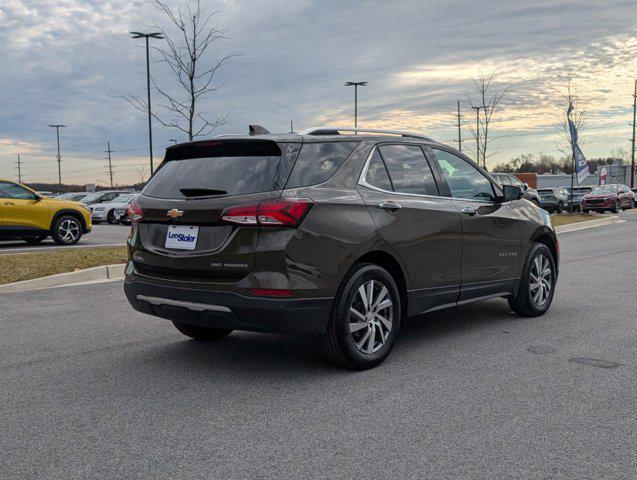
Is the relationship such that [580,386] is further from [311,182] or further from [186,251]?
[186,251]

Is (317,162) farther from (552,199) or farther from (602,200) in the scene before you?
(602,200)

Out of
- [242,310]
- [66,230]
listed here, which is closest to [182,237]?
[242,310]

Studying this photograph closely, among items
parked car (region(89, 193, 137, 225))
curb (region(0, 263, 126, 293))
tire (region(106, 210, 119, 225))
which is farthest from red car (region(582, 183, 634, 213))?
curb (region(0, 263, 126, 293))

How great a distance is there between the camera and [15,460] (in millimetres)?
3359

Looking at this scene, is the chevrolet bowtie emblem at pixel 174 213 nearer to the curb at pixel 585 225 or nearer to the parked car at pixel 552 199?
the curb at pixel 585 225

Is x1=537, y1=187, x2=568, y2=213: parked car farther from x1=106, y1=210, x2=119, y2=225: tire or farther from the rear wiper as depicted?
the rear wiper

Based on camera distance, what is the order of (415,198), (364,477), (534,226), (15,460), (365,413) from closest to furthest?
(364,477) → (15,460) → (365,413) → (415,198) → (534,226)

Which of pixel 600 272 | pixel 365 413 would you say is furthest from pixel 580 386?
pixel 600 272

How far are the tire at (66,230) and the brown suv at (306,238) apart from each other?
11.2 meters

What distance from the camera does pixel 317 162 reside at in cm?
481

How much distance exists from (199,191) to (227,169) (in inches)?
10.1

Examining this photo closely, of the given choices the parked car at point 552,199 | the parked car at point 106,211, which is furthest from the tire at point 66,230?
the parked car at point 552,199

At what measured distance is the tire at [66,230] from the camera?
1578 cm

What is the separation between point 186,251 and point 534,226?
3889 millimetres
